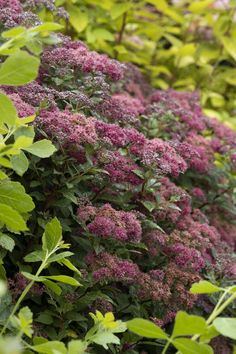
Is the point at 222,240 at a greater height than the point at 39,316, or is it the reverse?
the point at 39,316

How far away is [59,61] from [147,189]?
0.51 m

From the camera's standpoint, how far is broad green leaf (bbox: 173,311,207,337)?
1.06 meters

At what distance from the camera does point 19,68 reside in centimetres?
111

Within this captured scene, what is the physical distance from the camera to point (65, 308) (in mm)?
1527

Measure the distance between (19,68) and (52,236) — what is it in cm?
42

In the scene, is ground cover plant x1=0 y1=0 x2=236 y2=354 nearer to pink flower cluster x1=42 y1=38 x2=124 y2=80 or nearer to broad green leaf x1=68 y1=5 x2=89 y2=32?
pink flower cluster x1=42 y1=38 x2=124 y2=80

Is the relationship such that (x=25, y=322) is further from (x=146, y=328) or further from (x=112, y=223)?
(x=112, y=223)

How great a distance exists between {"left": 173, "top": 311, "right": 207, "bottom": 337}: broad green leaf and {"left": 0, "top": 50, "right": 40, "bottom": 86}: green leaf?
524mm

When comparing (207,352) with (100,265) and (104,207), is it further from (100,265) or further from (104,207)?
(104,207)

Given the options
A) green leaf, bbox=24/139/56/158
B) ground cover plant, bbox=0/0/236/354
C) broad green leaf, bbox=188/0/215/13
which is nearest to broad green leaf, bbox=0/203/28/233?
ground cover plant, bbox=0/0/236/354

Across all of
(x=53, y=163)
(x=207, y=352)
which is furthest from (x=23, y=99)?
(x=207, y=352)

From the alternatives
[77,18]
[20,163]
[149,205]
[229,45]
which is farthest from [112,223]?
[229,45]

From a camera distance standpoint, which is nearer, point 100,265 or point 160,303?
point 100,265

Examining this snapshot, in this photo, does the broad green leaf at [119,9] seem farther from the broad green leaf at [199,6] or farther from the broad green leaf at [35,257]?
the broad green leaf at [35,257]
